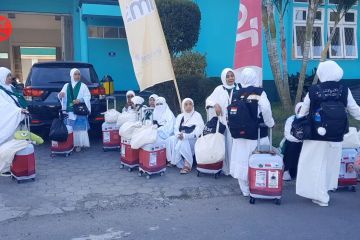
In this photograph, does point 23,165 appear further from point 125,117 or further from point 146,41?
point 146,41

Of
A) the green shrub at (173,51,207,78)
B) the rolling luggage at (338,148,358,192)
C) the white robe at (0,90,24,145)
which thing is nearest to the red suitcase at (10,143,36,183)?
the white robe at (0,90,24,145)

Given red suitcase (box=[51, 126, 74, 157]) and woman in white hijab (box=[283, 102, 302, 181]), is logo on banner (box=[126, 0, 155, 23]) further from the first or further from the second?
woman in white hijab (box=[283, 102, 302, 181])

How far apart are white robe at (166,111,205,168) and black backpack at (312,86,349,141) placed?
2252 mm

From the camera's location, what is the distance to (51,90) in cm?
828

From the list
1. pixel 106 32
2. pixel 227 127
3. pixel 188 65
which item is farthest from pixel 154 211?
pixel 106 32

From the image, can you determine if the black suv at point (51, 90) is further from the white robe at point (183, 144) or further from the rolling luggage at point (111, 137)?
the white robe at point (183, 144)

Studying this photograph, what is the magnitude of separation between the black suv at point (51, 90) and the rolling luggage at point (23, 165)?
6.63 feet

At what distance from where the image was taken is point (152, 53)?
7344mm

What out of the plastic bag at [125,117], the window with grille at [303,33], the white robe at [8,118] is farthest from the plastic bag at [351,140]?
the window with grille at [303,33]

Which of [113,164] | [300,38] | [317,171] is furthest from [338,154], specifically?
[300,38]

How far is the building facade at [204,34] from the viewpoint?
14148 millimetres

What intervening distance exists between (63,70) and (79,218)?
4.54m

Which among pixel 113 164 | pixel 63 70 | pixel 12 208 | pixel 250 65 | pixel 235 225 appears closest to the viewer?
pixel 235 225

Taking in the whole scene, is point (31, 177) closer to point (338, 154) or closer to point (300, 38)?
point (338, 154)
